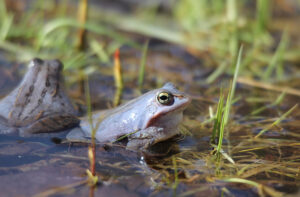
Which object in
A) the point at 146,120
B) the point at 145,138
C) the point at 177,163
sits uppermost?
the point at 146,120

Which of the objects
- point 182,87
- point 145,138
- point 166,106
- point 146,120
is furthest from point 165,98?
point 182,87

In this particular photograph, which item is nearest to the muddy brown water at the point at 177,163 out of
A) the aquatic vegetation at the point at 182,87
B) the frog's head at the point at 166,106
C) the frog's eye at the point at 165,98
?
the aquatic vegetation at the point at 182,87

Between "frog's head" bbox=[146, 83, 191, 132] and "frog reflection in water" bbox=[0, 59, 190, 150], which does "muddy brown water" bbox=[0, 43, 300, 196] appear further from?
"frog's head" bbox=[146, 83, 191, 132]

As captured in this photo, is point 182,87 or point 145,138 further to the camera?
point 182,87

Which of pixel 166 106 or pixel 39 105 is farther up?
pixel 39 105

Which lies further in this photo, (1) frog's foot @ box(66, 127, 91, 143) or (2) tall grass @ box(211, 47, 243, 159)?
(1) frog's foot @ box(66, 127, 91, 143)

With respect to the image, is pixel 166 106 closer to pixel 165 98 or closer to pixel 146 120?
pixel 165 98

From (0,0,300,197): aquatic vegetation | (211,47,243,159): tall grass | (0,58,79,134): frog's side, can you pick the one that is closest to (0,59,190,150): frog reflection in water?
(0,58,79,134): frog's side
